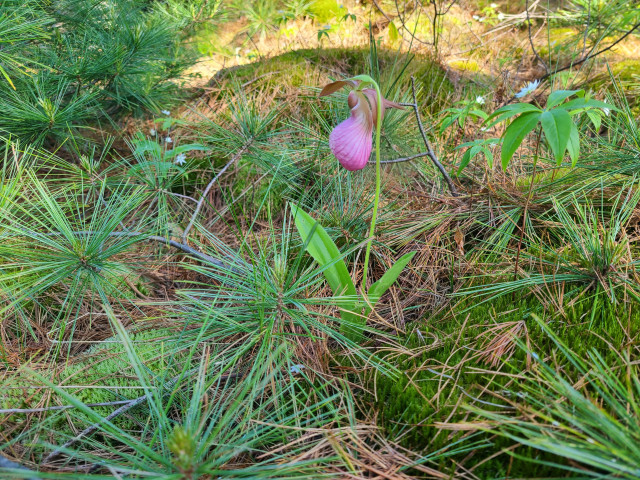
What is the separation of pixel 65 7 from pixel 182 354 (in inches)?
64.8

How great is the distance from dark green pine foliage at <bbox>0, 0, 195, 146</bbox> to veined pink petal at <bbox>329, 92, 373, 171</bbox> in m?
1.11

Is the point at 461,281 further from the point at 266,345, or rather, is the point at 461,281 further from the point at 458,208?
the point at 266,345

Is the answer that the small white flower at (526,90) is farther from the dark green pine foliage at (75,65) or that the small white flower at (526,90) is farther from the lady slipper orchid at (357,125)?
the dark green pine foliage at (75,65)

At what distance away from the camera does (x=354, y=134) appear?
0.85m

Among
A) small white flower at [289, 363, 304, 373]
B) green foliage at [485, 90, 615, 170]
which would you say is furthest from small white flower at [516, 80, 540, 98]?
small white flower at [289, 363, 304, 373]

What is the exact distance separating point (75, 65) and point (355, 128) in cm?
131

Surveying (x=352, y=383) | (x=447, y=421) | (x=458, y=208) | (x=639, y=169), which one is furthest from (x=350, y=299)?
(x=639, y=169)

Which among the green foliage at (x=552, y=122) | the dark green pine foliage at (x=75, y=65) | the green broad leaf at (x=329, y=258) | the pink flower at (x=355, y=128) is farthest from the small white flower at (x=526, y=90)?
the dark green pine foliage at (x=75, y=65)

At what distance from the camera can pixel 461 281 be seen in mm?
A: 1091

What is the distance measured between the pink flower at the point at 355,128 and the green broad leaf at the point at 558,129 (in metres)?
0.31

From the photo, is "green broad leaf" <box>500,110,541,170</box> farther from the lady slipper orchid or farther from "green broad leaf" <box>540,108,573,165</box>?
the lady slipper orchid

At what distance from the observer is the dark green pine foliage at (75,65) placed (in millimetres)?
1405

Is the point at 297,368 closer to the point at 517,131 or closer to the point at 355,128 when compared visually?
the point at 355,128

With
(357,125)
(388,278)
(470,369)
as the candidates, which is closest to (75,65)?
(357,125)
